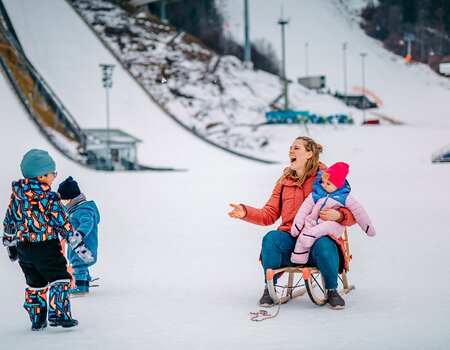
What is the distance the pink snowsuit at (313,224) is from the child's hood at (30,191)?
4.64ft

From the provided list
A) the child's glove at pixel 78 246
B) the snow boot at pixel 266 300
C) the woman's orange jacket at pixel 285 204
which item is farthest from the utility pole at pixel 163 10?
the child's glove at pixel 78 246

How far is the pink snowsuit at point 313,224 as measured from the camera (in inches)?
191

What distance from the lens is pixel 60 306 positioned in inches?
174

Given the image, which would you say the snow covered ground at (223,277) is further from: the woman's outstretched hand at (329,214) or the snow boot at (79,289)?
the woman's outstretched hand at (329,214)

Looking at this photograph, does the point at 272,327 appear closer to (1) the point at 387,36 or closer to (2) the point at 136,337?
(2) the point at 136,337

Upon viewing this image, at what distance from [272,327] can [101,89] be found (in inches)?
1147

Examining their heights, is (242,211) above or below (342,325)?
above

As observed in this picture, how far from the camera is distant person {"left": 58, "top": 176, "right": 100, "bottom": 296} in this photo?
516 cm

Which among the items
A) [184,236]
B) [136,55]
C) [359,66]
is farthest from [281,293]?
[136,55]

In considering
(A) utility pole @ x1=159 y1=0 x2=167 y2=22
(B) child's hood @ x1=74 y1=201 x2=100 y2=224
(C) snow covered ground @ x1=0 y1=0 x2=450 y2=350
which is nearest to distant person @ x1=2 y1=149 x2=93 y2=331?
(C) snow covered ground @ x1=0 y1=0 x2=450 y2=350

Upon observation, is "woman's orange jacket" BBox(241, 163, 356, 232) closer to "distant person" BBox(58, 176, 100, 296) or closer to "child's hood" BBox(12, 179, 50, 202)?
"distant person" BBox(58, 176, 100, 296)

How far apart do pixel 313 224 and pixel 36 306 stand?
1.56 m

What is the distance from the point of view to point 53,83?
3303 cm

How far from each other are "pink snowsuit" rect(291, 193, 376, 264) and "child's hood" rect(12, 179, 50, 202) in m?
1.41
